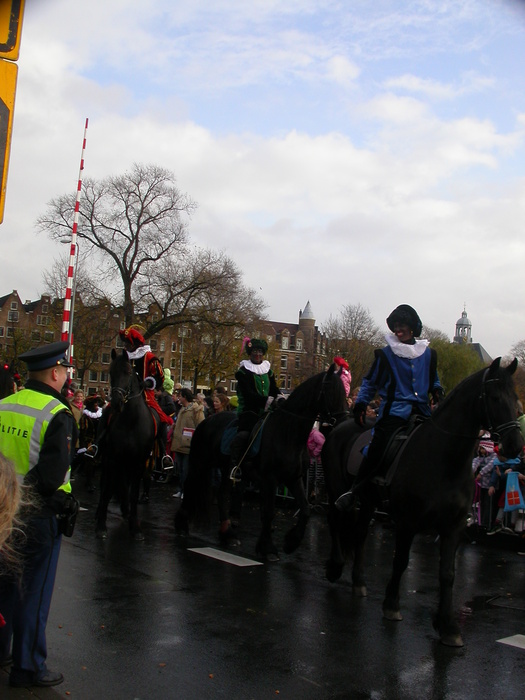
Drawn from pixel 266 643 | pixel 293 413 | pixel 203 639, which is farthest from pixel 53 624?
pixel 293 413

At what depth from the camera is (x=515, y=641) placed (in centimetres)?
549

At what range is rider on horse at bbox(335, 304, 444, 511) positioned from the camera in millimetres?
6293

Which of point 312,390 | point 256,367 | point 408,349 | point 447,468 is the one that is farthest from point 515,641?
point 256,367

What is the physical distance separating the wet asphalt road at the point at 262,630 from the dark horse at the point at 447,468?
39 cm

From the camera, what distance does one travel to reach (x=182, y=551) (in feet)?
27.7

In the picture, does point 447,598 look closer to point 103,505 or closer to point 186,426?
point 103,505

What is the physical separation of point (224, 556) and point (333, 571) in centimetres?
161

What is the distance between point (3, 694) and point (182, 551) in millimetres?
4537

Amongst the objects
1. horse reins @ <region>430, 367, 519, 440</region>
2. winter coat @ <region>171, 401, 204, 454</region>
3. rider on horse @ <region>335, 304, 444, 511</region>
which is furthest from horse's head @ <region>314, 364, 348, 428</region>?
winter coat @ <region>171, 401, 204, 454</region>

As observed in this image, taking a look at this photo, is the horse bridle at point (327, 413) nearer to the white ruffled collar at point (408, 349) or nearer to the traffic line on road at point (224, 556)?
the white ruffled collar at point (408, 349)

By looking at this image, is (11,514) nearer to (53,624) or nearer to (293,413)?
(53,624)

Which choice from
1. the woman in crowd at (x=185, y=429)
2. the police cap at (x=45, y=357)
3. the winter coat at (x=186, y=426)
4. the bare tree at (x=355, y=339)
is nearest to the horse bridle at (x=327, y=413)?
the police cap at (x=45, y=357)

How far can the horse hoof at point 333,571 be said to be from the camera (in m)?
7.09

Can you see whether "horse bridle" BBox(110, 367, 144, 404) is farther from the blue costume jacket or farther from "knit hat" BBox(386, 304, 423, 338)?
"knit hat" BBox(386, 304, 423, 338)
